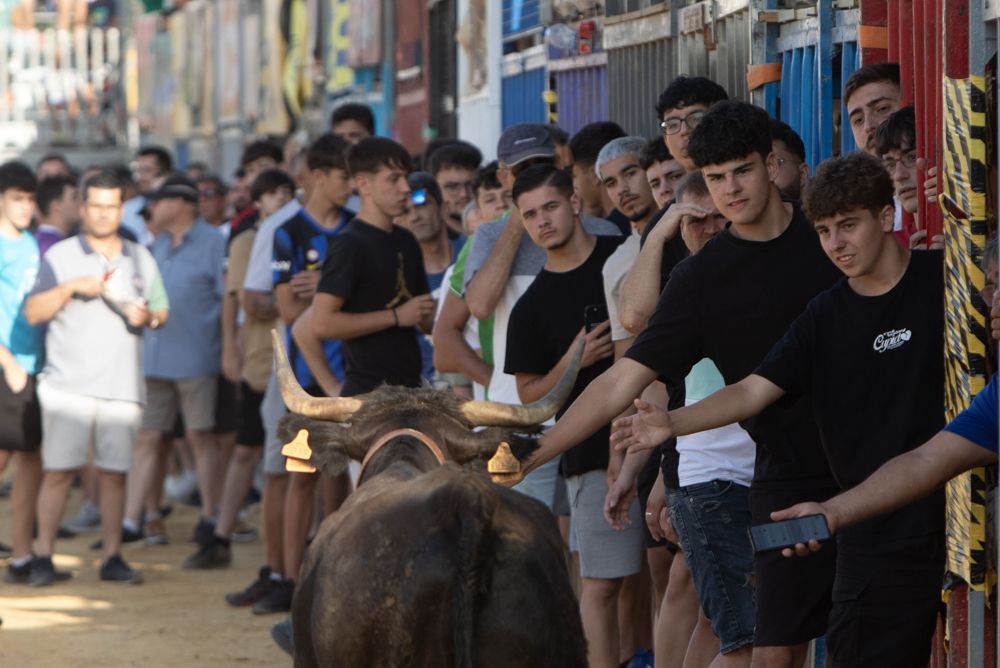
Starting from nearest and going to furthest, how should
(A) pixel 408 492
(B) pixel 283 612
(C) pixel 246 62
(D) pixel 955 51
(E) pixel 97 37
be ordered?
(A) pixel 408 492
(D) pixel 955 51
(B) pixel 283 612
(C) pixel 246 62
(E) pixel 97 37

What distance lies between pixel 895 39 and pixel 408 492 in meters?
2.84

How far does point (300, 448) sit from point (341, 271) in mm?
2689

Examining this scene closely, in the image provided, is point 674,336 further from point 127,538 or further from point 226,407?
point 127,538

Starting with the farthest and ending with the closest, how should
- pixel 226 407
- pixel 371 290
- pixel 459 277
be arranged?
pixel 226 407 → pixel 371 290 → pixel 459 277

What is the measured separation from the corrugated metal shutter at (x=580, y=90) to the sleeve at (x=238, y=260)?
7.53ft

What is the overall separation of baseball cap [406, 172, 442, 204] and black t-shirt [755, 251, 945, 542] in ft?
15.6

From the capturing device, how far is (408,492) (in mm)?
4859

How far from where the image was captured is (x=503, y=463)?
5602 mm

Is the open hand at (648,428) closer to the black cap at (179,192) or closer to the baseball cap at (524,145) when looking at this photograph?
the baseball cap at (524,145)

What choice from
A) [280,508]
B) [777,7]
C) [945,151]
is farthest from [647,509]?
[280,508]

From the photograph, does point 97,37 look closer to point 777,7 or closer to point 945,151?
point 777,7

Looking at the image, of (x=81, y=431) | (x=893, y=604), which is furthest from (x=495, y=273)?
(x=81, y=431)

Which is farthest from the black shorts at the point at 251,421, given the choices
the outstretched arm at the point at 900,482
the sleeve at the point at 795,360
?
the outstretched arm at the point at 900,482

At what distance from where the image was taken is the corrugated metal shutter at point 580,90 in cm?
1121
